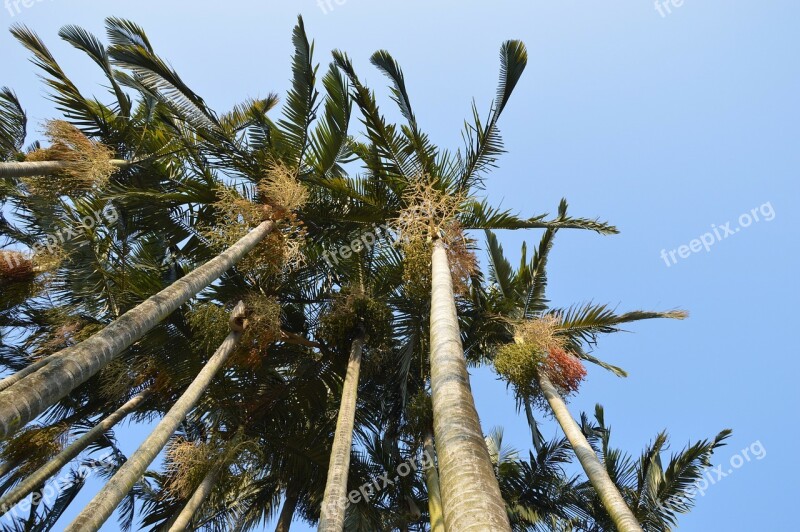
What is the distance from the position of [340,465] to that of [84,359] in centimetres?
348

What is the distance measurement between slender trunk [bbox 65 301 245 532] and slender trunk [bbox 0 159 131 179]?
3654 millimetres

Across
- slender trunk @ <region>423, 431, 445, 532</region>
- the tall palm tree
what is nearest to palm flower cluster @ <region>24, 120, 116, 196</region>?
the tall palm tree

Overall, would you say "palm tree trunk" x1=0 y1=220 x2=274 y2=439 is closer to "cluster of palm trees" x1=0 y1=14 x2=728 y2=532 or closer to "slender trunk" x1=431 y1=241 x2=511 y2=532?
"cluster of palm trees" x1=0 y1=14 x2=728 y2=532

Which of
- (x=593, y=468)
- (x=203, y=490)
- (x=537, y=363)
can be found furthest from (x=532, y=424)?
(x=203, y=490)

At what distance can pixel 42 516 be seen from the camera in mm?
10312

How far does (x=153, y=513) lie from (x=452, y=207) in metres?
7.81

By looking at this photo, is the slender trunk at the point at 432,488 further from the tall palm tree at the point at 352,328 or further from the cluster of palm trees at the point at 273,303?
the tall palm tree at the point at 352,328

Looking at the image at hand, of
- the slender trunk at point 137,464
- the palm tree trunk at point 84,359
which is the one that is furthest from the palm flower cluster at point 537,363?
the palm tree trunk at point 84,359

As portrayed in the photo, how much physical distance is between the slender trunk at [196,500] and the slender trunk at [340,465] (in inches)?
75.6

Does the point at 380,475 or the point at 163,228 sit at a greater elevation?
the point at 163,228

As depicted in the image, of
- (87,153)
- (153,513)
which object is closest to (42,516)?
(153,513)

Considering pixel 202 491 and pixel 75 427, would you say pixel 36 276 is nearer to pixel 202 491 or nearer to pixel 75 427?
pixel 75 427

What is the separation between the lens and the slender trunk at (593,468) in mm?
6594

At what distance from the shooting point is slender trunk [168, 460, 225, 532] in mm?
7066
